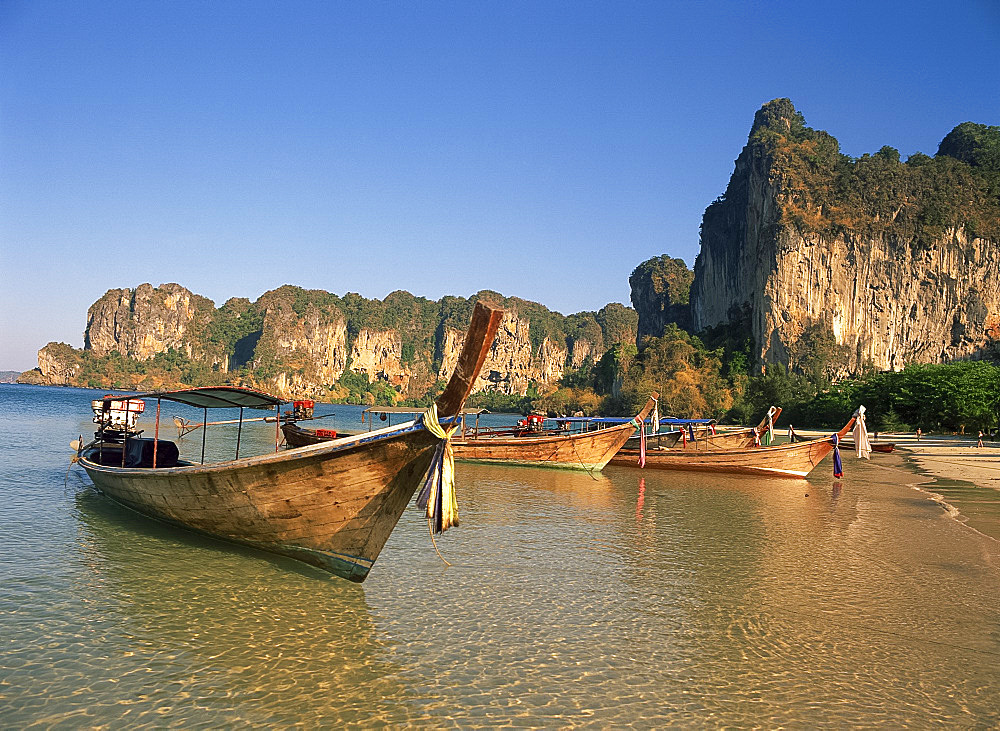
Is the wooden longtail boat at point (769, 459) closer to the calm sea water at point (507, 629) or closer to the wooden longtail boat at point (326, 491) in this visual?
the calm sea water at point (507, 629)

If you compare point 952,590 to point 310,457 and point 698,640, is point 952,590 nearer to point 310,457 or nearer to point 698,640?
point 698,640

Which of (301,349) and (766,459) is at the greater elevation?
(301,349)

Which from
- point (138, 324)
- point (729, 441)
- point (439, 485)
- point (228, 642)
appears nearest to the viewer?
point (228, 642)

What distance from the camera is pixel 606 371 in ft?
294

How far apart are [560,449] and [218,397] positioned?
1255 cm

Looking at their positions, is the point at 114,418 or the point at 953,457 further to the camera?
the point at 953,457

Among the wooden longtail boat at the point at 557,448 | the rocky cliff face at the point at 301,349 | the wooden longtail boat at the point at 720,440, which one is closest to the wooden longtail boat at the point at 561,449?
the wooden longtail boat at the point at 557,448

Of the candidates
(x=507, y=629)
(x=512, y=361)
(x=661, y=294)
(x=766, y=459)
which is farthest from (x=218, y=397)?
(x=512, y=361)

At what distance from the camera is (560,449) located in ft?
71.2

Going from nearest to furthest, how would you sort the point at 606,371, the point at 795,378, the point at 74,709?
the point at 74,709 < the point at 795,378 < the point at 606,371

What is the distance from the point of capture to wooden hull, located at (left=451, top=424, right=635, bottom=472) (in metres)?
21.3

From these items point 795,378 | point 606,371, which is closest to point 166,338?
point 606,371

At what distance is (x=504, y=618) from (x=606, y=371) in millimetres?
84079

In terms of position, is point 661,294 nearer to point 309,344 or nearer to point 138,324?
point 309,344
